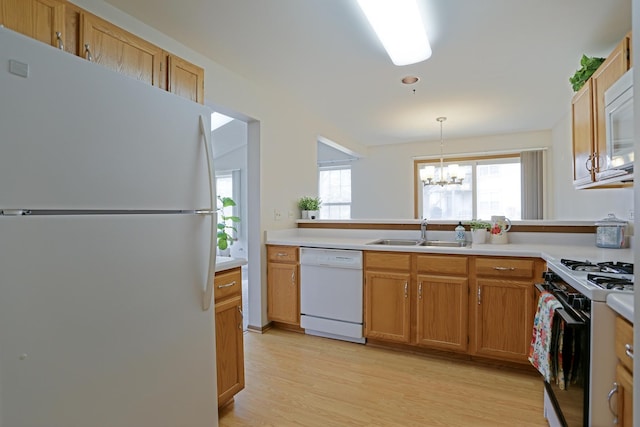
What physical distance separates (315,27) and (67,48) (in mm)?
1476

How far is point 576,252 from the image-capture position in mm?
2229

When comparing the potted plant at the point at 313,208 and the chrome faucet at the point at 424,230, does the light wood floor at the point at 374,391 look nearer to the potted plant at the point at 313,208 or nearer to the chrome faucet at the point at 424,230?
the chrome faucet at the point at 424,230

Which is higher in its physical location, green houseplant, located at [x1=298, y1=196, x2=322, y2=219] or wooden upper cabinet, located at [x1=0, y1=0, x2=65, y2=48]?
wooden upper cabinet, located at [x1=0, y1=0, x2=65, y2=48]

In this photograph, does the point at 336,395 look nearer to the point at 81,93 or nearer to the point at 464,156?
the point at 81,93

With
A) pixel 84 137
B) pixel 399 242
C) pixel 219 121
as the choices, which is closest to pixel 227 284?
pixel 84 137

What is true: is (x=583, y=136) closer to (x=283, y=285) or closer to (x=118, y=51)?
(x=283, y=285)

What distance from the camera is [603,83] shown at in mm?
1947

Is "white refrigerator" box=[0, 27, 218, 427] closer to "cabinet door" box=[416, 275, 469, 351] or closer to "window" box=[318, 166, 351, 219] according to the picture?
"cabinet door" box=[416, 275, 469, 351]

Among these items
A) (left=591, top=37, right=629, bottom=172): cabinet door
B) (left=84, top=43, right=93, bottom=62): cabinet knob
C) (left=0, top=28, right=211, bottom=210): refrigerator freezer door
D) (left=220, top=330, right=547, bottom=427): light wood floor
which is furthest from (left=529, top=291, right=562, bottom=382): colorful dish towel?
(left=84, top=43, right=93, bottom=62): cabinet knob

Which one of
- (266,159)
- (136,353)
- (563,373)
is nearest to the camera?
(136,353)

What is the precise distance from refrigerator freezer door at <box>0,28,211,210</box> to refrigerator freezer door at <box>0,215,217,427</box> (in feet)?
0.25

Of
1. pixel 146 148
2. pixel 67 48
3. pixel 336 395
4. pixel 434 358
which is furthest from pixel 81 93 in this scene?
pixel 434 358

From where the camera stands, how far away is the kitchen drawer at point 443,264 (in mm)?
2439

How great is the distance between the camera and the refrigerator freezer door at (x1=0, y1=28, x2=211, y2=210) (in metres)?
0.87
